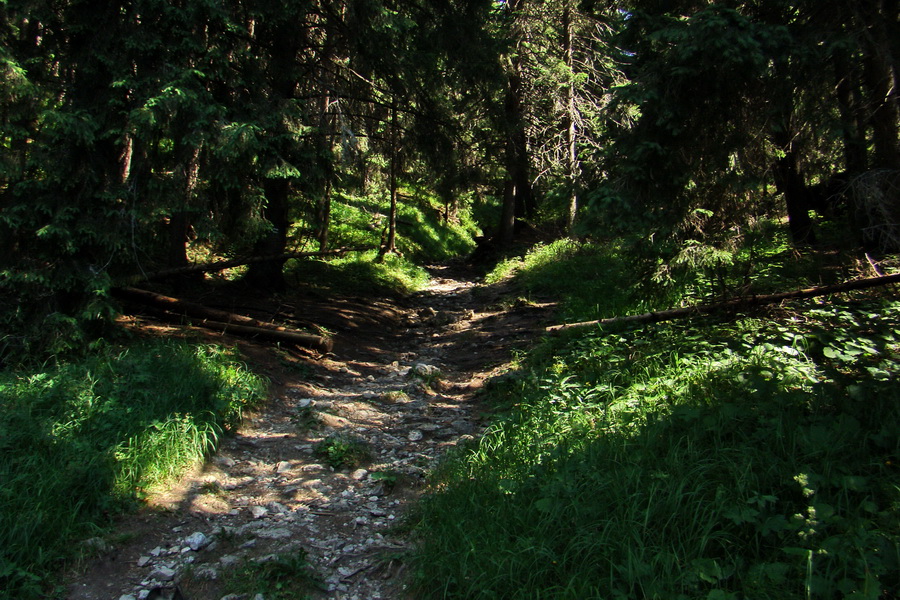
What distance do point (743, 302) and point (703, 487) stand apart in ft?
12.6

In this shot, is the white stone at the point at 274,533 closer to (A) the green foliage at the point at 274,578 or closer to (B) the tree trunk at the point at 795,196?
(A) the green foliage at the point at 274,578

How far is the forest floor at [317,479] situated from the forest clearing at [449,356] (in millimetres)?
31

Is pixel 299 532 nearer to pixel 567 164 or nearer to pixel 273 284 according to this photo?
pixel 273 284

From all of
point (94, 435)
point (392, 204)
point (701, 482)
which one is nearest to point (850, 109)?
point (701, 482)

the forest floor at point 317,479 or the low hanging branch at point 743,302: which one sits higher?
the low hanging branch at point 743,302

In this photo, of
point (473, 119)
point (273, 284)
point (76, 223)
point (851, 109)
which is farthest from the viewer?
point (473, 119)

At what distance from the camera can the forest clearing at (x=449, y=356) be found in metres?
3.33

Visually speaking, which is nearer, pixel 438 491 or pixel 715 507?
pixel 715 507

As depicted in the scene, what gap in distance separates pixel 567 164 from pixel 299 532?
15.2 meters

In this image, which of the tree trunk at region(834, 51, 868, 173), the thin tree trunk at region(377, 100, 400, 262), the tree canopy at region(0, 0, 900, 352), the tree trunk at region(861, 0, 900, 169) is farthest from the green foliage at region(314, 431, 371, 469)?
the thin tree trunk at region(377, 100, 400, 262)

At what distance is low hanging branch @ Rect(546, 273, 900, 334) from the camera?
5.71 metres

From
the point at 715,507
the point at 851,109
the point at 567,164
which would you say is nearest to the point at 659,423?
the point at 715,507

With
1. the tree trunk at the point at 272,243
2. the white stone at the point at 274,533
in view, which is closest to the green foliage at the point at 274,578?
the white stone at the point at 274,533

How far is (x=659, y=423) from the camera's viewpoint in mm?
4242
